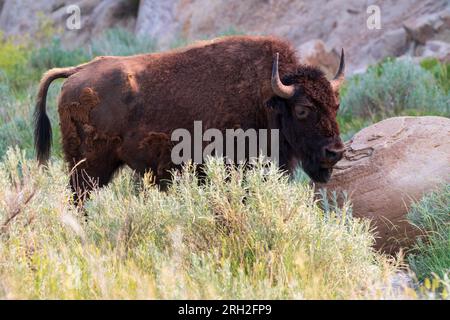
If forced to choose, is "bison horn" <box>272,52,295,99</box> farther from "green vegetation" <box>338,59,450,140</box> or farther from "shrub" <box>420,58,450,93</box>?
"shrub" <box>420,58,450,93</box>

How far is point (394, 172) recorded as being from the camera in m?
7.32

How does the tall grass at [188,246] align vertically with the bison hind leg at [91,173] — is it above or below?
below

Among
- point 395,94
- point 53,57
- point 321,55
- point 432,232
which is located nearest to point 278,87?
point 432,232

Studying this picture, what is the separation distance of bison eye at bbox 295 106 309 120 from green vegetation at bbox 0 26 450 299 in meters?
0.77

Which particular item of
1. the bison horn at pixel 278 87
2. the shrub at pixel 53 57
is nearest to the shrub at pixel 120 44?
the shrub at pixel 53 57

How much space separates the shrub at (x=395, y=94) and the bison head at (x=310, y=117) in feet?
13.6

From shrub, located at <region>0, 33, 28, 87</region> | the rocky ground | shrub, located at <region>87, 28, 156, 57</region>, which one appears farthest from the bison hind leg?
shrub, located at <region>0, 33, 28, 87</region>

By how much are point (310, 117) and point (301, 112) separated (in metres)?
0.09

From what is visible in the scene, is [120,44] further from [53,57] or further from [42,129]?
[42,129]

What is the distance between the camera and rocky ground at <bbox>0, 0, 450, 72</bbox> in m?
14.5

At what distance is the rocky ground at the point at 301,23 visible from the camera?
14.5 meters

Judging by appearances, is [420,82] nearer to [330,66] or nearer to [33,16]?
[330,66]

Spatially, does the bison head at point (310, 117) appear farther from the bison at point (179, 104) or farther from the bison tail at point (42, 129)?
the bison tail at point (42, 129)

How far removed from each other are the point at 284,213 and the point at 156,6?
13.0 meters
